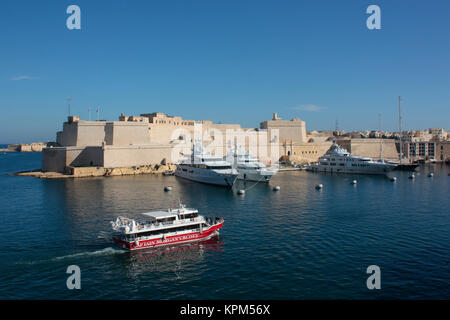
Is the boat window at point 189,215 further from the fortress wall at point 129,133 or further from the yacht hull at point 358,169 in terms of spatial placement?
the fortress wall at point 129,133

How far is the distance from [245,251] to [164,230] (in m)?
3.47

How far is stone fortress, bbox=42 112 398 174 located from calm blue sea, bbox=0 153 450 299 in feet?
55.9

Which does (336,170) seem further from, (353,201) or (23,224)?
(23,224)

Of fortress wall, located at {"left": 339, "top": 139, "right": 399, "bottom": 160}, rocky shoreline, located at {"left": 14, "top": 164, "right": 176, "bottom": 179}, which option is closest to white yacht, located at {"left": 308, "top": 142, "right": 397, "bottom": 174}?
fortress wall, located at {"left": 339, "top": 139, "right": 399, "bottom": 160}

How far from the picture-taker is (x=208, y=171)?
3212 centimetres

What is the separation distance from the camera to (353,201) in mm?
23609

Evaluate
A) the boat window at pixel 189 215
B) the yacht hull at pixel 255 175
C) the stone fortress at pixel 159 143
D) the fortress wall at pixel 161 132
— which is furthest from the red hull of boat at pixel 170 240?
the fortress wall at pixel 161 132

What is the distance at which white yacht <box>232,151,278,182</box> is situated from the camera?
3315 centimetres

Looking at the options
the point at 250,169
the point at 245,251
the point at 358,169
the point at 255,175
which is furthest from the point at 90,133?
the point at 245,251

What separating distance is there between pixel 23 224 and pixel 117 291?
378 inches

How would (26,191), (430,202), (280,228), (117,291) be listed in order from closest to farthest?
(117,291) → (280,228) → (430,202) → (26,191)

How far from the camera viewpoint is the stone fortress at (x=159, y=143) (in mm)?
40875
